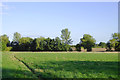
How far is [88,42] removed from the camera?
4008 inches

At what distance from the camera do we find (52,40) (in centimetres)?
9194

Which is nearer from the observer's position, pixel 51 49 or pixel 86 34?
pixel 51 49

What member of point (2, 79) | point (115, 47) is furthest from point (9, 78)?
point (115, 47)

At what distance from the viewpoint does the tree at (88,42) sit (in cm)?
10031

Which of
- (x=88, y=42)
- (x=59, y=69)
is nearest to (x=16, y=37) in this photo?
(x=88, y=42)

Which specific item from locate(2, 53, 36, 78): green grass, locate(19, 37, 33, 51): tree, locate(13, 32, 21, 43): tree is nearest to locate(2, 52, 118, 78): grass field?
locate(2, 53, 36, 78): green grass

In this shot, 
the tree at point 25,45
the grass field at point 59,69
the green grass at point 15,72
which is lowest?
the grass field at point 59,69

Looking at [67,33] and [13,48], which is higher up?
[67,33]

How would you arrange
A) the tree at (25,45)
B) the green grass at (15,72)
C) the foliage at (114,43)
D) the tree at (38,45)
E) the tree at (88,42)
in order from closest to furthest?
the green grass at (15,72) → the tree at (25,45) → the tree at (38,45) → the foliage at (114,43) → the tree at (88,42)

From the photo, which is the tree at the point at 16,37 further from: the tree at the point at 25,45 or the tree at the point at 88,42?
the tree at the point at 88,42

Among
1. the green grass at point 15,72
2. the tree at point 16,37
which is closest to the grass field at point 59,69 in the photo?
the green grass at point 15,72

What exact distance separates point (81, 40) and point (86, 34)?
498 cm

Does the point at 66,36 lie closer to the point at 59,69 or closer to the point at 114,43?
the point at 114,43

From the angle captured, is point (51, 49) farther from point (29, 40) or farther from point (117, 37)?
point (117, 37)
